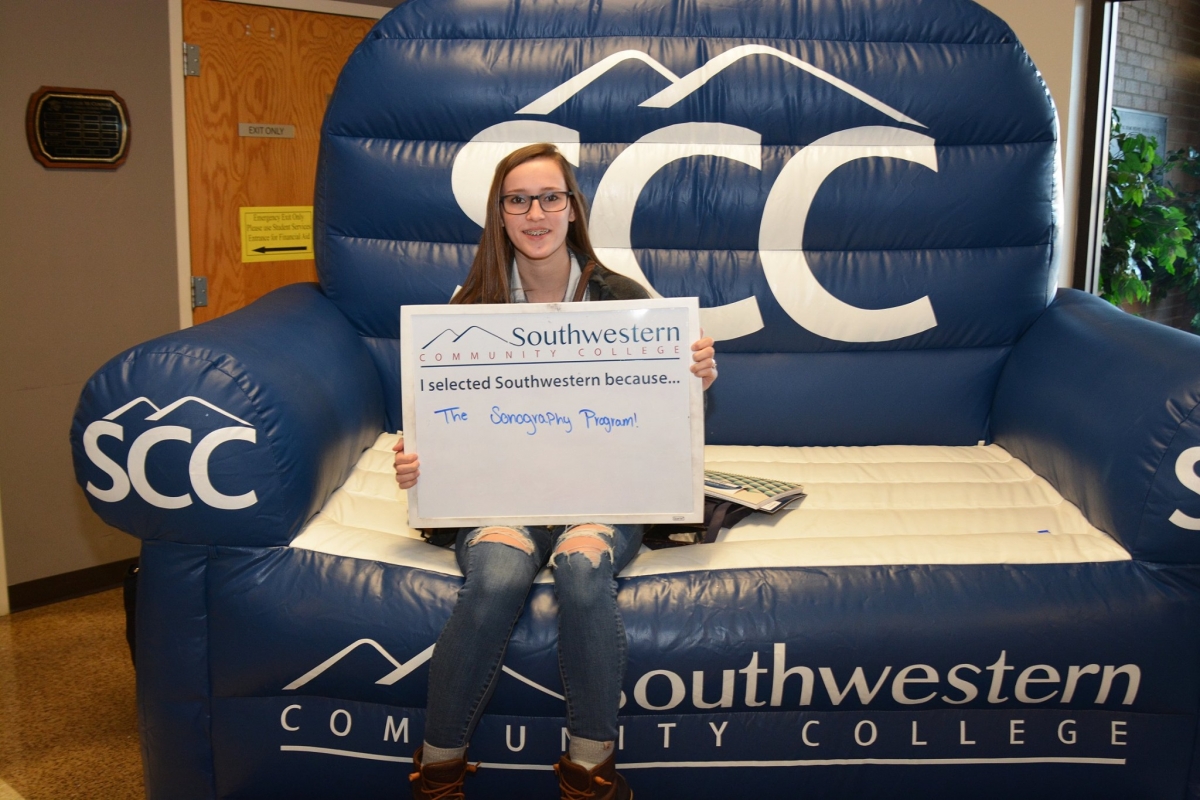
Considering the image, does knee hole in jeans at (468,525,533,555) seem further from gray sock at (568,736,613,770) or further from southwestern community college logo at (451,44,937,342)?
southwestern community college logo at (451,44,937,342)

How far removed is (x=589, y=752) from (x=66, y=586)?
2085 mm

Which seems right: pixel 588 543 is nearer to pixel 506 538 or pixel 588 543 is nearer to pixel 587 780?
pixel 506 538

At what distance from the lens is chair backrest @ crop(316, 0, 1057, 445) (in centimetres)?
243

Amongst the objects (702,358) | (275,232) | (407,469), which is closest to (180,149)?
(275,232)

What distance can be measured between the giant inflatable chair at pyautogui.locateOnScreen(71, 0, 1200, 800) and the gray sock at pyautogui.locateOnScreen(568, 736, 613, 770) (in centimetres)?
12

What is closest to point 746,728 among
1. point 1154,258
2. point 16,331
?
point 16,331

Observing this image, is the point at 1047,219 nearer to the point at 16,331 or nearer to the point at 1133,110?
the point at 1133,110

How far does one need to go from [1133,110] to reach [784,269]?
75.4 inches

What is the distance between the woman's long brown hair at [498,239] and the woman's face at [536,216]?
0.01 meters

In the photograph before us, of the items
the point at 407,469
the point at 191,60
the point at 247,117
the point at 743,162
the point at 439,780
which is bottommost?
the point at 439,780

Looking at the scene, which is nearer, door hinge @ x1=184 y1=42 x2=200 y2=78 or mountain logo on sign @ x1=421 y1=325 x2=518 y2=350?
mountain logo on sign @ x1=421 y1=325 x2=518 y2=350

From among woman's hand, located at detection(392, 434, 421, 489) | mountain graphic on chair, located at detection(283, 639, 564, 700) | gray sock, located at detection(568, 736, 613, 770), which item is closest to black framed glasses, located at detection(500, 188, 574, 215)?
woman's hand, located at detection(392, 434, 421, 489)

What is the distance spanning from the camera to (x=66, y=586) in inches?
117

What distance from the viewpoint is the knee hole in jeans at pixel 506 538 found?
168 cm
